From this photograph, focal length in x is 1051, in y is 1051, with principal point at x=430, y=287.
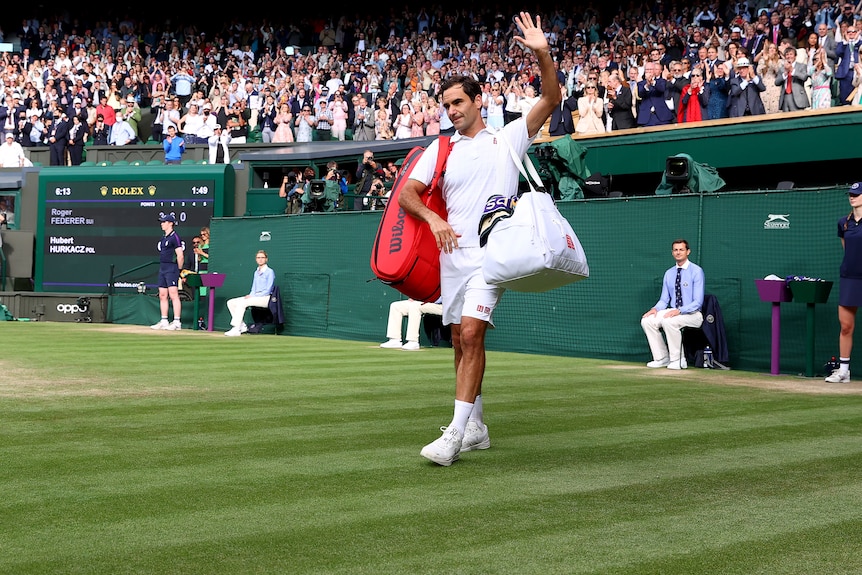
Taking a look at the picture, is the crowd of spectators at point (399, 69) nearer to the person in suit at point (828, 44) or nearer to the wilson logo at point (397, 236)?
the person in suit at point (828, 44)

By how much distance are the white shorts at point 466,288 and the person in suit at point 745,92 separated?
1316 cm

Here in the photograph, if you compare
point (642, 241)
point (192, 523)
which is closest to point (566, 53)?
point (642, 241)

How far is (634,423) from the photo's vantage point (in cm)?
796

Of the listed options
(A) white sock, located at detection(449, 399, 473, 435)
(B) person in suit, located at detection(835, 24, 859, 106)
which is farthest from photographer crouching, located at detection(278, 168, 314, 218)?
(A) white sock, located at detection(449, 399, 473, 435)

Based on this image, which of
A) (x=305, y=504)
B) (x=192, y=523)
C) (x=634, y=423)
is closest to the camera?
(x=192, y=523)

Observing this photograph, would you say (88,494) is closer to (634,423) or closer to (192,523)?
(192,523)

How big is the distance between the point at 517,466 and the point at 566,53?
21.3 metres

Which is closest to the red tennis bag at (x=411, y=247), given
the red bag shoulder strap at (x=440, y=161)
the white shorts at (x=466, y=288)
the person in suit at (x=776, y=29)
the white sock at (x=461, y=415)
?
the red bag shoulder strap at (x=440, y=161)

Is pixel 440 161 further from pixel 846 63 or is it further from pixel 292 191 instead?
pixel 292 191

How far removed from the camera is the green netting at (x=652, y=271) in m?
13.3

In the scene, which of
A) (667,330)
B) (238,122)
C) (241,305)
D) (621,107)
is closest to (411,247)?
(667,330)

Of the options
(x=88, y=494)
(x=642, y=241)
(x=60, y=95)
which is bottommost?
(x=88, y=494)

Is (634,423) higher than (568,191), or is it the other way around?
(568,191)

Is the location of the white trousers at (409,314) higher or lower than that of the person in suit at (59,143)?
lower
